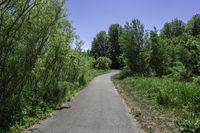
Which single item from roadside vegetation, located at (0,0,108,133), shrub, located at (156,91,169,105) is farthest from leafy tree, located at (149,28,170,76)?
roadside vegetation, located at (0,0,108,133)

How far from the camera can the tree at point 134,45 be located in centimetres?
6194

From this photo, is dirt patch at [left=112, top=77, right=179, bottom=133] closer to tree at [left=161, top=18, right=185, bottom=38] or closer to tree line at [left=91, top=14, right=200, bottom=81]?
tree line at [left=91, top=14, right=200, bottom=81]

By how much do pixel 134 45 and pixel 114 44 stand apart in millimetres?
65760

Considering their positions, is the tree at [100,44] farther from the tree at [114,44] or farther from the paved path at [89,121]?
the paved path at [89,121]

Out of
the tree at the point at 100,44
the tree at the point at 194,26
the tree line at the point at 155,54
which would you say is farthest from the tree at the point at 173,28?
the tree line at the point at 155,54

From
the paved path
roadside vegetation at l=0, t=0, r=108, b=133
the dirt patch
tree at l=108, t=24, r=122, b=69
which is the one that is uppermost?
tree at l=108, t=24, r=122, b=69

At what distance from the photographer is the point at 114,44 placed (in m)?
129

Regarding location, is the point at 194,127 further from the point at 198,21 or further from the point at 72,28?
the point at 198,21

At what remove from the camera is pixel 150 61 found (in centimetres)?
5484

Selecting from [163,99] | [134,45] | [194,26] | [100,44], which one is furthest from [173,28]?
[163,99]

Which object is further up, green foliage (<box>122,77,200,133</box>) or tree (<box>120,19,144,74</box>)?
tree (<box>120,19,144,74</box>)

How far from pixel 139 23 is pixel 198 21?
4874 cm

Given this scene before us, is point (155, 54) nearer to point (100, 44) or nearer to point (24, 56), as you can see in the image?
point (24, 56)

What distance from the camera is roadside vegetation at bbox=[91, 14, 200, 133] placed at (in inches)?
716
